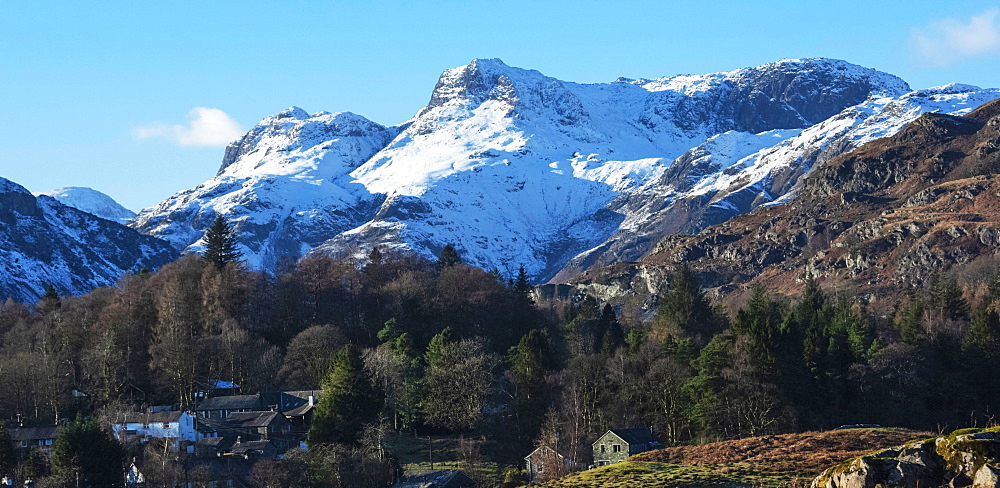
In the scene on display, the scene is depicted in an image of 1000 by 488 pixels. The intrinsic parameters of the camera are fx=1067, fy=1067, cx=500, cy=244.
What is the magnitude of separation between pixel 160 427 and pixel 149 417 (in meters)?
1.79

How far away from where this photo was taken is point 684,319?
12044 centimetres

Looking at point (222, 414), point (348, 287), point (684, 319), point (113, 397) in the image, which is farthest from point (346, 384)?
point (684, 319)

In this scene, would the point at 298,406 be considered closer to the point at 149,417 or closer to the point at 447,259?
the point at 149,417

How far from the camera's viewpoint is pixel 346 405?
9031 centimetres

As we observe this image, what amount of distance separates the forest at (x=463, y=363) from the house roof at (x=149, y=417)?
3240 mm

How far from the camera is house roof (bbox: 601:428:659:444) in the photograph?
8226 centimetres

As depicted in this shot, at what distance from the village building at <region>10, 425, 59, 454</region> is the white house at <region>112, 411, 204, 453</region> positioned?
517 centimetres

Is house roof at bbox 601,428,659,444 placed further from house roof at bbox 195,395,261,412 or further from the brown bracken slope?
house roof at bbox 195,395,261,412

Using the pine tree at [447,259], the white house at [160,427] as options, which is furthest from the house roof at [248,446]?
the pine tree at [447,259]

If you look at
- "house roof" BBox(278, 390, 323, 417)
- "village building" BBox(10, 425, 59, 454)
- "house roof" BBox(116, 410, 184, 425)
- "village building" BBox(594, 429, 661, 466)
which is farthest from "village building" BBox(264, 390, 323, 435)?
"village building" BBox(594, 429, 661, 466)

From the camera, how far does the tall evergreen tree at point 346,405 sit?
89.1m

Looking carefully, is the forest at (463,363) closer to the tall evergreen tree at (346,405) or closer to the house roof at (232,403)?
the tall evergreen tree at (346,405)

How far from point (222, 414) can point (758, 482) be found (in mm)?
65413

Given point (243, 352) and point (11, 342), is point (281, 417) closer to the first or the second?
point (243, 352)
